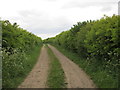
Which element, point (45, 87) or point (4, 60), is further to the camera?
point (4, 60)

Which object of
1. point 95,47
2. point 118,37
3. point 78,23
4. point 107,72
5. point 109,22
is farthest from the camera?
point 78,23

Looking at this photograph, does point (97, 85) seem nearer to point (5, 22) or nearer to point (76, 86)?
point (76, 86)

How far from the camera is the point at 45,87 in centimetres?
849

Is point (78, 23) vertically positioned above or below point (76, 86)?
above

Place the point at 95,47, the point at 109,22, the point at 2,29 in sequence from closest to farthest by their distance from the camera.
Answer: the point at 109,22 → the point at 2,29 → the point at 95,47

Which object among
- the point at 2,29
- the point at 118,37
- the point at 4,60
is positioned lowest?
the point at 4,60

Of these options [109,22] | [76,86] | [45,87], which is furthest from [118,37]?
[45,87]

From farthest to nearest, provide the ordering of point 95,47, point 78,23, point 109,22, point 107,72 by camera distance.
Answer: point 78,23, point 95,47, point 109,22, point 107,72

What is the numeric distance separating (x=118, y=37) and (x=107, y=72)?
2243 mm

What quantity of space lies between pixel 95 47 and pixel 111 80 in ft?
16.3

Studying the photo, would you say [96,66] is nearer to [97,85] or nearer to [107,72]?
[107,72]

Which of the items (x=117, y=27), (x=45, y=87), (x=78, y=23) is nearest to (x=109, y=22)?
(x=117, y=27)

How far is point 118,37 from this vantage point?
31.4 ft

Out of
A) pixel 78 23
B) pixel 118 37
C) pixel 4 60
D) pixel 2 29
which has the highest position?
pixel 78 23
